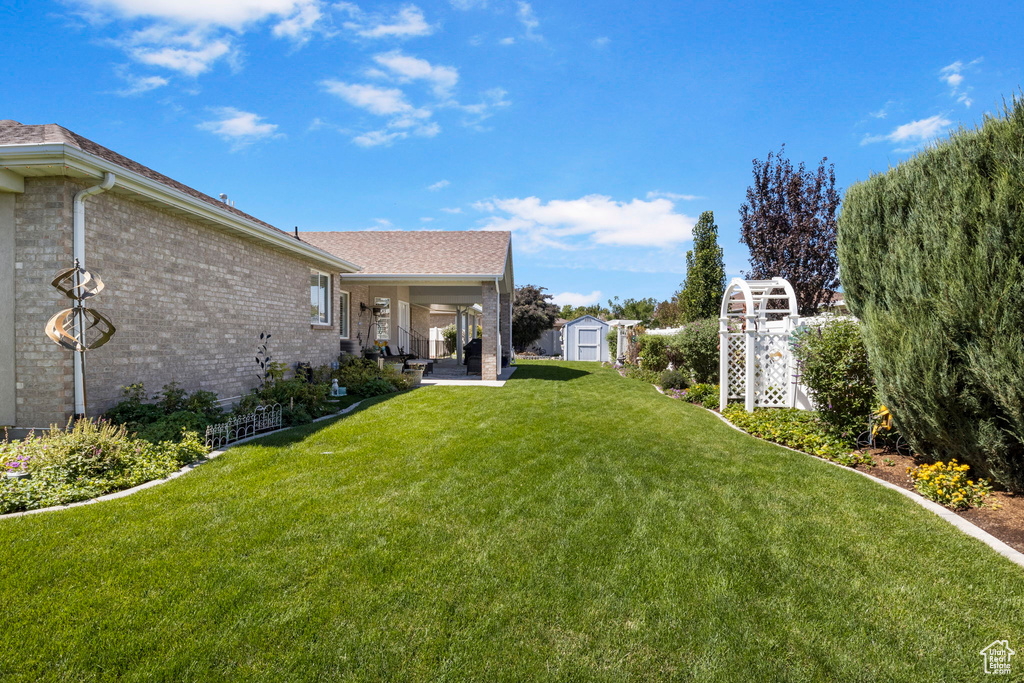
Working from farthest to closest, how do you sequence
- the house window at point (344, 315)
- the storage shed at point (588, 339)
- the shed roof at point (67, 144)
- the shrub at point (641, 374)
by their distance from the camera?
the storage shed at point (588, 339), the house window at point (344, 315), the shrub at point (641, 374), the shed roof at point (67, 144)

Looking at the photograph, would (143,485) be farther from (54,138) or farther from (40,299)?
(54,138)

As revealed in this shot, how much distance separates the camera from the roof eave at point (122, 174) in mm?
5273

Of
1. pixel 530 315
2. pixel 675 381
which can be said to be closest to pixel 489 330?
pixel 675 381

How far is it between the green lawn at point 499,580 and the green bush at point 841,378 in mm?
1794

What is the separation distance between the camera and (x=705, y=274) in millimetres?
A: 23062

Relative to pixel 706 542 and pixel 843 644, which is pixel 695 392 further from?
pixel 843 644

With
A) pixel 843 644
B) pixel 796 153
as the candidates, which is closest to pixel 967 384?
pixel 843 644

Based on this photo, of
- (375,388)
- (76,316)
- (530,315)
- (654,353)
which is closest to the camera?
(76,316)

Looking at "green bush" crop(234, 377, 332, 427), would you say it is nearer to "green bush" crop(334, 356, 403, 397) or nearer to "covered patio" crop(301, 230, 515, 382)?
"green bush" crop(334, 356, 403, 397)

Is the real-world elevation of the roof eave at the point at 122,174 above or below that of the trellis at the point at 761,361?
above

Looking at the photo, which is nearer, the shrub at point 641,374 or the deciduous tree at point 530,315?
the shrub at point 641,374

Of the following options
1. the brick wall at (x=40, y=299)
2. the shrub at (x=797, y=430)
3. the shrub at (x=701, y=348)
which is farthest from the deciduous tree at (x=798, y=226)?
the brick wall at (x=40, y=299)

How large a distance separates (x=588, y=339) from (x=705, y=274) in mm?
7710

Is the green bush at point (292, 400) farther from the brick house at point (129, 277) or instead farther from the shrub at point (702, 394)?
the shrub at point (702, 394)
